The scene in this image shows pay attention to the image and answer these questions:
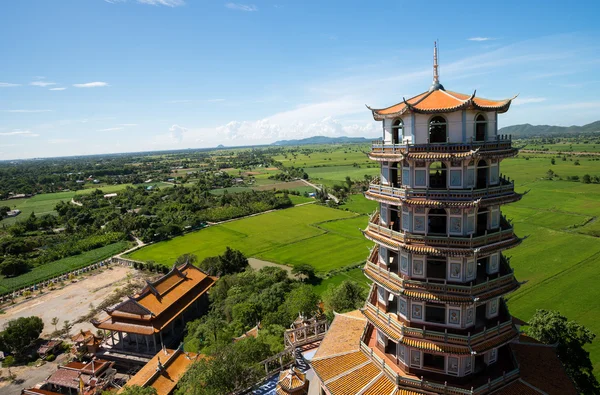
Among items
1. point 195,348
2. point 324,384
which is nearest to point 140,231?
point 195,348

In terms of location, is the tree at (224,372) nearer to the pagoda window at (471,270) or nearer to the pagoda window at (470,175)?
the pagoda window at (471,270)

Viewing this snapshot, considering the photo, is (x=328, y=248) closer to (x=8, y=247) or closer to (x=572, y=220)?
(x=572, y=220)

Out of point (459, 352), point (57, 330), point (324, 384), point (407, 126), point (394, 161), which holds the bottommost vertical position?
point (57, 330)

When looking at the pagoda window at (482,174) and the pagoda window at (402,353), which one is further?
the pagoda window at (402,353)

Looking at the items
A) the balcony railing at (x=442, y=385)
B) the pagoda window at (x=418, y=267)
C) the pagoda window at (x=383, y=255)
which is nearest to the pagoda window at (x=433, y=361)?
the balcony railing at (x=442, y=385)

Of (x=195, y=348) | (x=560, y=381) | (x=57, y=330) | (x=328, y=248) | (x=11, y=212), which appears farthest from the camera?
(x=11, y=212)

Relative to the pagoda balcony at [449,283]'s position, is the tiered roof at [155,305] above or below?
below

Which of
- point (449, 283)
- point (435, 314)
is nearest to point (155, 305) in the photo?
point (435, 314)
